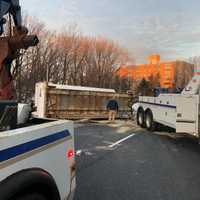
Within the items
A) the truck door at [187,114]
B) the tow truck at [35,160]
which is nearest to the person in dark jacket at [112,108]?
the truck door at [187,114]

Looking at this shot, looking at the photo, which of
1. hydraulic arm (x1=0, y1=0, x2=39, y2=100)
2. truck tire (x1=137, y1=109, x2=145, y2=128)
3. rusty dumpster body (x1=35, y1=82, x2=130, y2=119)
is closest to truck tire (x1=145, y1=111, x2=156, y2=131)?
truck tire (x1=137, y1=109, x2=145, y2=128)

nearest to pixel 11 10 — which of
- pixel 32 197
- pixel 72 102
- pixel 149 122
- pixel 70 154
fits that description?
pixel 70 154

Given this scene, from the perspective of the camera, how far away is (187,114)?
29.0ft

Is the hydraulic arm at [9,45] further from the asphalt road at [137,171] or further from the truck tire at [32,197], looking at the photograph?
the truck tire at [32,197]

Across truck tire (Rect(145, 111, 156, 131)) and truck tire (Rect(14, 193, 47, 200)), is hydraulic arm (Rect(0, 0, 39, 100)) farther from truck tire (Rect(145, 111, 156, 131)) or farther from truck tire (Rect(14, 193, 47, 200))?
truck tire (Rect(145, 111, 156, 131))

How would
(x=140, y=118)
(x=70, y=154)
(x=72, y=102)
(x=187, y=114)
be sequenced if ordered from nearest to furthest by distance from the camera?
(x=70, y=154) → (x=187, y=114) → (x=140, y=118) → (x=72, y=102)

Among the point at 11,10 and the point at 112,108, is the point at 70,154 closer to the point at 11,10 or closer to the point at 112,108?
the point at 11,10

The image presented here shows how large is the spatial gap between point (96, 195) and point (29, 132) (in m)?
2.59

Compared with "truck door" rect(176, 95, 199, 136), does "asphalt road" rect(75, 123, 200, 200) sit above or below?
below

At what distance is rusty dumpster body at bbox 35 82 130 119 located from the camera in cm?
1619

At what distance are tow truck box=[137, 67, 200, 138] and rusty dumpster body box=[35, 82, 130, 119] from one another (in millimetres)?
6442

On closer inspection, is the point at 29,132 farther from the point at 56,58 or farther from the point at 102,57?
the point at 102,57

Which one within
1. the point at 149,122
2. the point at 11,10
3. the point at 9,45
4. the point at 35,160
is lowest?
the point at 149,122

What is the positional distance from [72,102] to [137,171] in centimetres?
1223
